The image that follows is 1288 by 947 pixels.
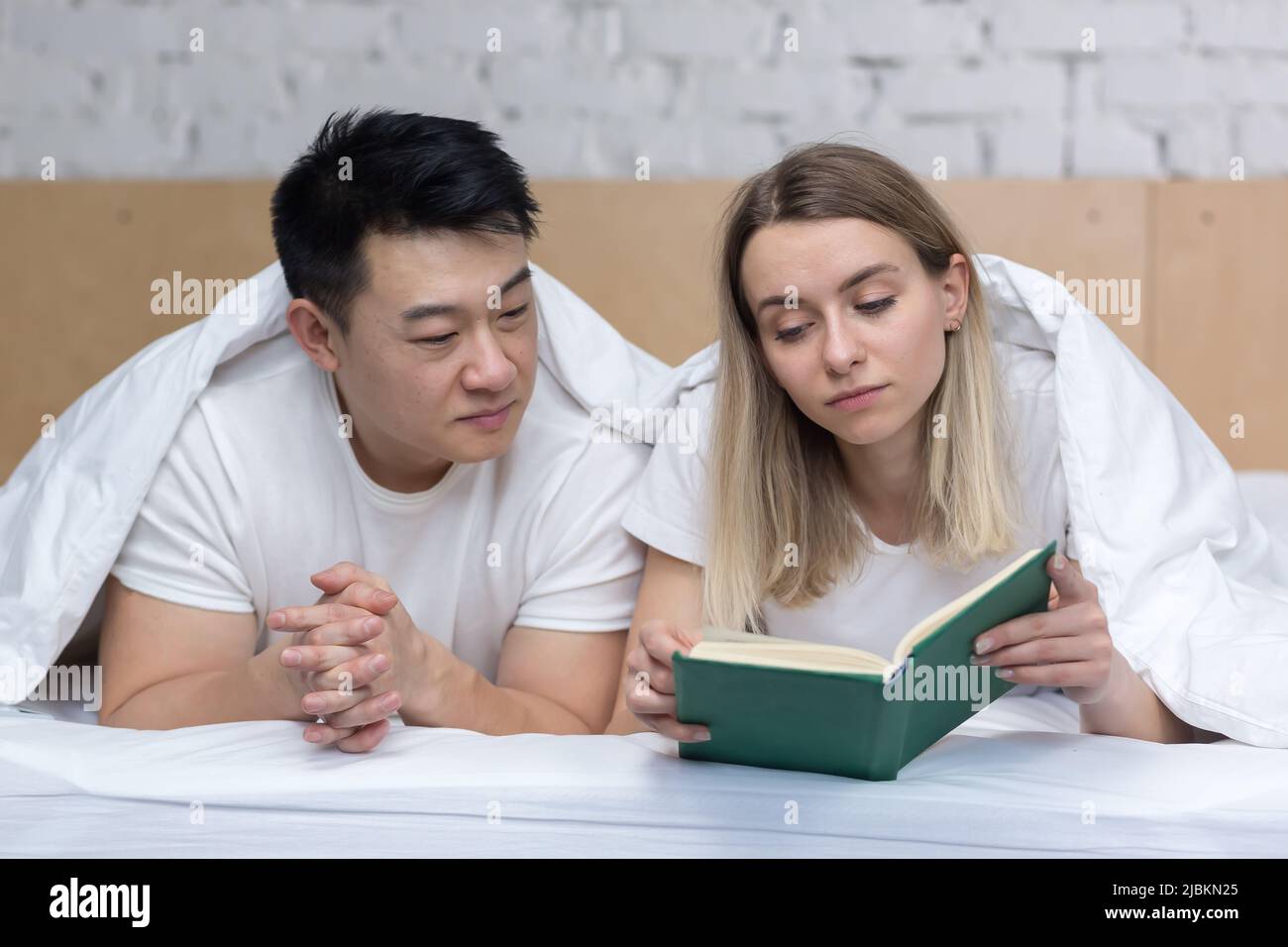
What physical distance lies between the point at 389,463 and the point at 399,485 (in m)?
0.03

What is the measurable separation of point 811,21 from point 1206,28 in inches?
27.3

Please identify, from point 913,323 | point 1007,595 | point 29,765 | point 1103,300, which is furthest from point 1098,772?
point 1103,300

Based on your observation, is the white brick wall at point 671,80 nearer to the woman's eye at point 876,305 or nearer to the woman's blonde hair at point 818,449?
the woman's blonde hair at point 818,449

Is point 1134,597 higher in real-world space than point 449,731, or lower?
higher

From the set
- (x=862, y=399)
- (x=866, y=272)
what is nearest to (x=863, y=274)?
(x=866, y=272)

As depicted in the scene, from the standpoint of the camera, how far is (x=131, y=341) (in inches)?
92.7

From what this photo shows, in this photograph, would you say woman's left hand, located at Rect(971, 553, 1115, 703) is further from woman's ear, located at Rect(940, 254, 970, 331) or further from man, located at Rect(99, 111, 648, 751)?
man, located at Rect(99, 111, 648, 751)

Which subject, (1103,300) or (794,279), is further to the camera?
(1103,300)

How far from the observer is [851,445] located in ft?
4.55

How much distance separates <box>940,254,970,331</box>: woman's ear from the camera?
1315 mm

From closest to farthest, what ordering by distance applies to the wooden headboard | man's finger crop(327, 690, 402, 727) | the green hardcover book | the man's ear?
the green hardcover book → man's finger crop(327, 690, 402, 727) → the man's ear → the wooden headboard

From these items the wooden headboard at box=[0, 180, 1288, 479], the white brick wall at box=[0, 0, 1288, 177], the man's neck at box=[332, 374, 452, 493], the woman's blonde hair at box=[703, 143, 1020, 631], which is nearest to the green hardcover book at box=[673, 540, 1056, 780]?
the woman's blonde hair at box=[703, 143, 1020, 631]

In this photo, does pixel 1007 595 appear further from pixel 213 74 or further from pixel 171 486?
pixel 213 74

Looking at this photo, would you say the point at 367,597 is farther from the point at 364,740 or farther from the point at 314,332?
the point at 314,332
